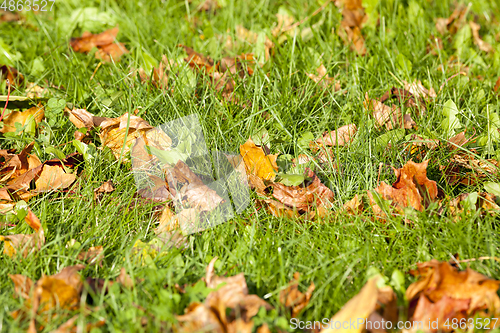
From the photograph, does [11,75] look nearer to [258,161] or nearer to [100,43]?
[100,43]

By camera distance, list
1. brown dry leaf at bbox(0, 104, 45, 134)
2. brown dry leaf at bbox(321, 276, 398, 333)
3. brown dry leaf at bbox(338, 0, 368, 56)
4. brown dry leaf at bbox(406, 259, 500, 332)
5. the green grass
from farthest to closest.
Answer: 1. brown dry leaf at bbox(338, 0, 368, 56)
2. brown dry leaf at bbox(0, 104, 45, 134)
3. the green grass
4. brown dry leaf at bbox(406, 259, 500, 332)
5. brown dry leaf at bbox(321, 276, 398, 333)

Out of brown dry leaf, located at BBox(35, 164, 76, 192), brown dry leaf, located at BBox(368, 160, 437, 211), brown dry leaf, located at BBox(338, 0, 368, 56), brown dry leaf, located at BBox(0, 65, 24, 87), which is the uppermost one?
brown dry leaf, located at BBox(338, 0, 368, 56)

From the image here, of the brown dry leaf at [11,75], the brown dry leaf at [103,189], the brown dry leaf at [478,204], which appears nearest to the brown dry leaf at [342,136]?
the brown dry leaf at [478,204]

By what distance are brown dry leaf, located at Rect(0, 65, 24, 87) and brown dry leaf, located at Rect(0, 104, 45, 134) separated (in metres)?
0.32

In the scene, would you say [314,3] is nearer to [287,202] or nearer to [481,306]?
[287,202]

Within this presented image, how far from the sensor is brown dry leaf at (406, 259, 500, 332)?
137cm

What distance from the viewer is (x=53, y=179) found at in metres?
1.97

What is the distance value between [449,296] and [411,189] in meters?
0.52

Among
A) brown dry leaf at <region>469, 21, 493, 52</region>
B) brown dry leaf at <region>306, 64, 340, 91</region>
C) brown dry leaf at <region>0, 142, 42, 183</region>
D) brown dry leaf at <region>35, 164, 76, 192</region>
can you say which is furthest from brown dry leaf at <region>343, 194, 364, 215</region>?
brown dry leaf at <region>469, 21, 493, 52</region>

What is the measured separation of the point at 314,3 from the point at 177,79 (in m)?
1.43

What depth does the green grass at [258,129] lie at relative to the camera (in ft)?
5.08

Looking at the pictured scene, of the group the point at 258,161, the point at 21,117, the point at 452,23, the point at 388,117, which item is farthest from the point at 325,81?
the point at 21,117

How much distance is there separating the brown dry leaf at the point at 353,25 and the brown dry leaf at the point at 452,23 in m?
0.53

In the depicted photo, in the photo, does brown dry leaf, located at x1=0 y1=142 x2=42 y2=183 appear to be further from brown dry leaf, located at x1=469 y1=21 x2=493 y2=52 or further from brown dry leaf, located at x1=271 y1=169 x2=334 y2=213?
brown dry leaf, located at x1=469 y1=21 x2=493 y2=52
